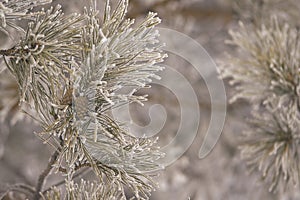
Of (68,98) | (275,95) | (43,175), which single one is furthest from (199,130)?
(68,98)

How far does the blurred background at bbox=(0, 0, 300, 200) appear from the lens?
81.4 inches

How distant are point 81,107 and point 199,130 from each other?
69.4 inches

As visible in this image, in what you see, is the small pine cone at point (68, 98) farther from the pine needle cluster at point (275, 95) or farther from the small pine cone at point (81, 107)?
the pine needle cluster at point (275, 95)

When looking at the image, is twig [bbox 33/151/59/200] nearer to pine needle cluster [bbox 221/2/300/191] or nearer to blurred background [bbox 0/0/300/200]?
pine needle cluster [bbox 221/2/300/191]

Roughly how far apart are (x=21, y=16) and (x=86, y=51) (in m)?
0.10

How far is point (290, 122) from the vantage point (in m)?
1.23

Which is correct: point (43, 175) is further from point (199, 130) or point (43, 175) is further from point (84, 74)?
point (199, 130)

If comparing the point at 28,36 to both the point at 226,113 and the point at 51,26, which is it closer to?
the point at 51,26

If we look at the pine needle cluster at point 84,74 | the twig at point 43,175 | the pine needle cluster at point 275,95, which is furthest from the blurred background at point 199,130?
the pine needle cluster at point 84,74

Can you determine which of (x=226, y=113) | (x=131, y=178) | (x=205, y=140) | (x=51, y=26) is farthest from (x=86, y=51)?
(x=205, y=140)

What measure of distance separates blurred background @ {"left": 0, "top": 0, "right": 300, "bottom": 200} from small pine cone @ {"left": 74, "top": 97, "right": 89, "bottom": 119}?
1083mm

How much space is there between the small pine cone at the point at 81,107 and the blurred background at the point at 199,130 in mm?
1083

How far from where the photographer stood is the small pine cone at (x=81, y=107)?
78 centimetres

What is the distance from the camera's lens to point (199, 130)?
2520 mm
